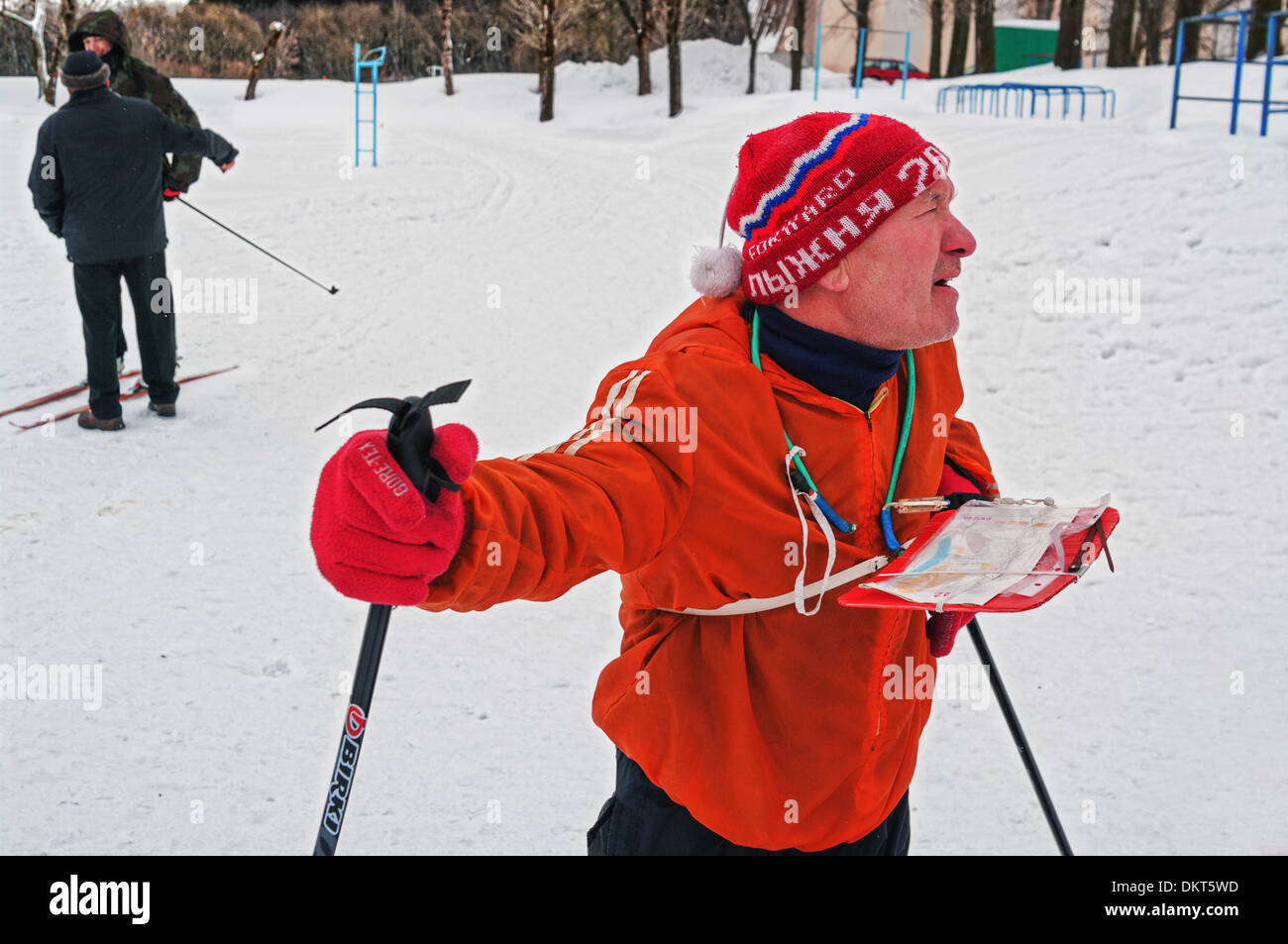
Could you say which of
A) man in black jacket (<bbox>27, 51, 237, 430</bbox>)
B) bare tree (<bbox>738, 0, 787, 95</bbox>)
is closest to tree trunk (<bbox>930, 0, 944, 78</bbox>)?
bare tree (<bbox>738, 0, 787, 95</bbox>)

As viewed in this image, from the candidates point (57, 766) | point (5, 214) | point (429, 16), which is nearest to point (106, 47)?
point (57, 766)

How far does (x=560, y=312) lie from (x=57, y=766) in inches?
255

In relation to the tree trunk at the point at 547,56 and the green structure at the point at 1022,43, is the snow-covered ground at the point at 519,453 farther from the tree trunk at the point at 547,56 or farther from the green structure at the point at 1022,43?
the green structure at the point at 1022,43

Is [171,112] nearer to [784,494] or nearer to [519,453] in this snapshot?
[519,453]

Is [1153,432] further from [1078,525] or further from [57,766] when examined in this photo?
[57,766]

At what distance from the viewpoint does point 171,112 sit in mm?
7879

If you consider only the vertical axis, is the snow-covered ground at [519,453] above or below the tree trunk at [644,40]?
below

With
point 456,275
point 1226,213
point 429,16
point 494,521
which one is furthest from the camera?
point 429,16

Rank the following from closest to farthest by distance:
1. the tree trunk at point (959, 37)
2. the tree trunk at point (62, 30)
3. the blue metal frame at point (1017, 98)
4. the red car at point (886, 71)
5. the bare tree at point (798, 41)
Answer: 1. the blue metal frame at point (1017, 98)
2. the tree trunk at point (62, 30)
3. the bare tree at point (798, 41)
4. the tree trunk at point (959, 37)
5. the red car at point (886, 71)

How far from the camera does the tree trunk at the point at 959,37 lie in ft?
99.8

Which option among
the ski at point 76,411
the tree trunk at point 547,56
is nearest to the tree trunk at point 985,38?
the tree trunk at point 547,56

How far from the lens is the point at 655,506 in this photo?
65.4 inches

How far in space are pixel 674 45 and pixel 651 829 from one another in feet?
83.3

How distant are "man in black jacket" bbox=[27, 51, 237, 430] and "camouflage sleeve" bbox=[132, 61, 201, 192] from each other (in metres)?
0.38
